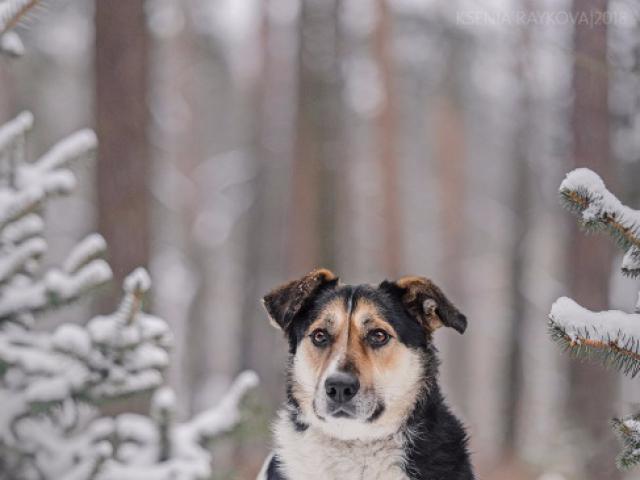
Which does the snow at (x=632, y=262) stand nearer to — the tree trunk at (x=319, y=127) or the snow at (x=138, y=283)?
the snow at (x=138, y=283)

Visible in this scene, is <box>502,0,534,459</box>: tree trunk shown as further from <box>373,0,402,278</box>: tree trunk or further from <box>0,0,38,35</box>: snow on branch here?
<box>0,0,38,35</box>: snow on branch

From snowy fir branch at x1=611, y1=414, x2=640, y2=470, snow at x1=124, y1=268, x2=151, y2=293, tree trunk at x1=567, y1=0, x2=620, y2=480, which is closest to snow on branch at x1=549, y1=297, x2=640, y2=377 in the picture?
snowy fir branch at x1=611, y1=414, x2=640, y2=470

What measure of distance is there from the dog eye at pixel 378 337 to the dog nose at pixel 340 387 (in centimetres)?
41

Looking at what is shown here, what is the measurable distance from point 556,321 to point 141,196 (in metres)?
6.10

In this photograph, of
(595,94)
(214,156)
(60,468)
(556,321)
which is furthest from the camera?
(214,156)

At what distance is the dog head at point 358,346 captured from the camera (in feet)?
14.6

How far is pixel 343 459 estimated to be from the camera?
447 cm

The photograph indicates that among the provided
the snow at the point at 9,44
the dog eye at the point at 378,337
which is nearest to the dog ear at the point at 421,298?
the dog eye at the point at 378,337

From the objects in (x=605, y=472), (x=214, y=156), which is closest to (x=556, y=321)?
(x=605, y=472)

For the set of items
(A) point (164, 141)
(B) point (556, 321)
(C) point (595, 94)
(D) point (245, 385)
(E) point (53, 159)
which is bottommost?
(D) point (245, 385)

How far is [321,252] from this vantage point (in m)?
14.3

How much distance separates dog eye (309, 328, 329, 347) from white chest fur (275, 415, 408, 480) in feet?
1.66

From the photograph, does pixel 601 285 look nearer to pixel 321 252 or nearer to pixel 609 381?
pixel 609 381

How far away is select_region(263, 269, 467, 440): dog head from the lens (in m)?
4.45
